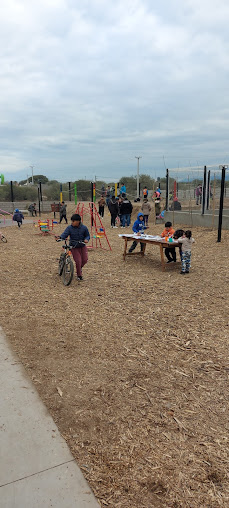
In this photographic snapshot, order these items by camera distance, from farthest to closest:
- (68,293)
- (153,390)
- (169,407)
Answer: (68,293) < (153,390) < (169,407)

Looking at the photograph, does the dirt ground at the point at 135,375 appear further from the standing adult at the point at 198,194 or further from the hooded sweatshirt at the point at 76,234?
the standing adult at the point at 198,194

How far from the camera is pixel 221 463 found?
2527 mm

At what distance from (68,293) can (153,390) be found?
12.0 ft

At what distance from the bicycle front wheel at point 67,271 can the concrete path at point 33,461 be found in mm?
4036

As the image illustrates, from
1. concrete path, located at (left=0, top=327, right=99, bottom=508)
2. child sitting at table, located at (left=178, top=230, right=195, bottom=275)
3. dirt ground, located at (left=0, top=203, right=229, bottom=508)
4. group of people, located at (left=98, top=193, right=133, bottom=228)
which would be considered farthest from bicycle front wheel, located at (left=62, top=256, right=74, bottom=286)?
group of people, located at (left=98, top=193, right=133, bottom=228)

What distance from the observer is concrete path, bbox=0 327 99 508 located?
7.05 feet

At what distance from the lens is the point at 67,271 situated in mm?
7445

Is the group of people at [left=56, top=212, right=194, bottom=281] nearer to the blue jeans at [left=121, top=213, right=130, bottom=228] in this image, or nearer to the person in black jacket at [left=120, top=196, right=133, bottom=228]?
the person in black jacket at [left=120, top=196, right=133, bottom=228]

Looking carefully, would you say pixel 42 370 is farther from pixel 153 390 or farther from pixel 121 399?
pixel 153 390

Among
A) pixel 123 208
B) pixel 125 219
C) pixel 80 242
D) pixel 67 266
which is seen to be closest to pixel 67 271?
pixel 67 266

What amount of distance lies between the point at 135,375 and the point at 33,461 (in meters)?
1.52

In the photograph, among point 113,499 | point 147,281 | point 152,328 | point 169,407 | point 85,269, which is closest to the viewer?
point 113,499

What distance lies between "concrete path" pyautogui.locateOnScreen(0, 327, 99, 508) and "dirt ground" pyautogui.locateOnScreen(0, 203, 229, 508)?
106 mm

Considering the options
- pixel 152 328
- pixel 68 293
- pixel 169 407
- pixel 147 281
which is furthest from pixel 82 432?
pixel 147 281
